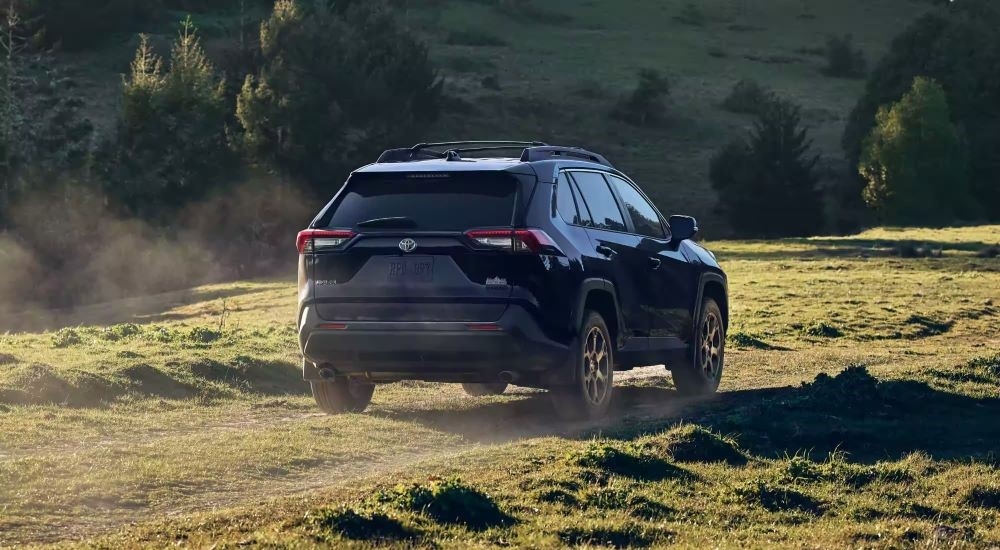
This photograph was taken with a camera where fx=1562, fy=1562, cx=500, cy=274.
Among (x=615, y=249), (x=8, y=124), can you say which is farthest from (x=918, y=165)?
(x=615, y=249)

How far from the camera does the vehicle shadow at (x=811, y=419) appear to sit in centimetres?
1070

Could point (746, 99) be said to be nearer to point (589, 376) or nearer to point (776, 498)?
point (589, 376)

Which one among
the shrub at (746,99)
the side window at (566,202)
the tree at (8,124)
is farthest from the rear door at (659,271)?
the shrub at (746,99)

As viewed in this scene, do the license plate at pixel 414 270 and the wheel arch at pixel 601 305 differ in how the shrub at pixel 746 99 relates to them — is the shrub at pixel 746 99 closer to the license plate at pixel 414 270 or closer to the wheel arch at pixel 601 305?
the wheel arch at pixel 601 305

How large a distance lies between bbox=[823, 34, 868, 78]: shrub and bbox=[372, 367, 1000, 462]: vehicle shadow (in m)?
95.4

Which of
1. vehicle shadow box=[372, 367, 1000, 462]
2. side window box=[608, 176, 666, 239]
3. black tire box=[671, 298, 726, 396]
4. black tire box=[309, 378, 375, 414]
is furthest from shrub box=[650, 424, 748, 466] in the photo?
black tire box=[671, 298, 726, 396]

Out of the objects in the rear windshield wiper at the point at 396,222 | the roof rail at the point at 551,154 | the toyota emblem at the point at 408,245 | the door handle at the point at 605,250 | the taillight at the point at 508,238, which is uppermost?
the roof rail at the point at 551,154

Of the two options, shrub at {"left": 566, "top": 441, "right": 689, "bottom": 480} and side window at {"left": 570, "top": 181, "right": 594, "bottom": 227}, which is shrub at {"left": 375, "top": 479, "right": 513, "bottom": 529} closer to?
shrub at {"left": 566, "top": 441, "right": 689, "bottom": 480}

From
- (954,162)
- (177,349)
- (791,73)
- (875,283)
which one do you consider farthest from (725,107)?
(177,349)

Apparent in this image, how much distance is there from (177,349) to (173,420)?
4.58 metres

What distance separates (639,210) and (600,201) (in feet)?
2.94

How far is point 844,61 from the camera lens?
4215 inches

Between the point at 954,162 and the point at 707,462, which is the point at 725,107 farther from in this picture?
the point at 707,462

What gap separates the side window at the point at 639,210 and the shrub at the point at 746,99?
74736 mm
